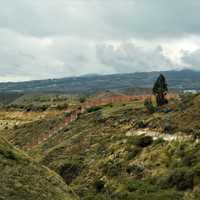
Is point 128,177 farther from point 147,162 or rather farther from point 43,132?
point 43,132

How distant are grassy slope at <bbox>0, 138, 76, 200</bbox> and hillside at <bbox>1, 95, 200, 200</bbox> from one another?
1757 cm

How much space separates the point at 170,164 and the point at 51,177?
2559 centimetres

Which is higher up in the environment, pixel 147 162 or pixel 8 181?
pixel 8 181

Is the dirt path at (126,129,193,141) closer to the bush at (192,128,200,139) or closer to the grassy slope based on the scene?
the bush at (192,128,200,139)

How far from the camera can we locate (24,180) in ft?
59.3

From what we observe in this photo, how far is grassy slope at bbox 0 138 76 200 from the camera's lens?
16.9 m

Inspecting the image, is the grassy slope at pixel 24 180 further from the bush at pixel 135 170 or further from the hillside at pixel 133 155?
the bush at pixel 135 170

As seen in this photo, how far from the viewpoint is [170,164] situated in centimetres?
4362

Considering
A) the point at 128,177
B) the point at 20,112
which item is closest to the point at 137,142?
the point at 128,177

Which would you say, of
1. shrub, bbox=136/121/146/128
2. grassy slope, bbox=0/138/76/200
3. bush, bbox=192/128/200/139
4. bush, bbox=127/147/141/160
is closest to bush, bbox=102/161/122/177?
bush, bbox=127/147/141/160

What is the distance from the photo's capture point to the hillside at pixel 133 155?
38688mm

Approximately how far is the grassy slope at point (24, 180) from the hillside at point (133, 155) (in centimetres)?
1757

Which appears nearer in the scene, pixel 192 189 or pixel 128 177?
pixel 192 189

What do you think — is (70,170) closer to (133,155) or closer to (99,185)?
(133,155)
